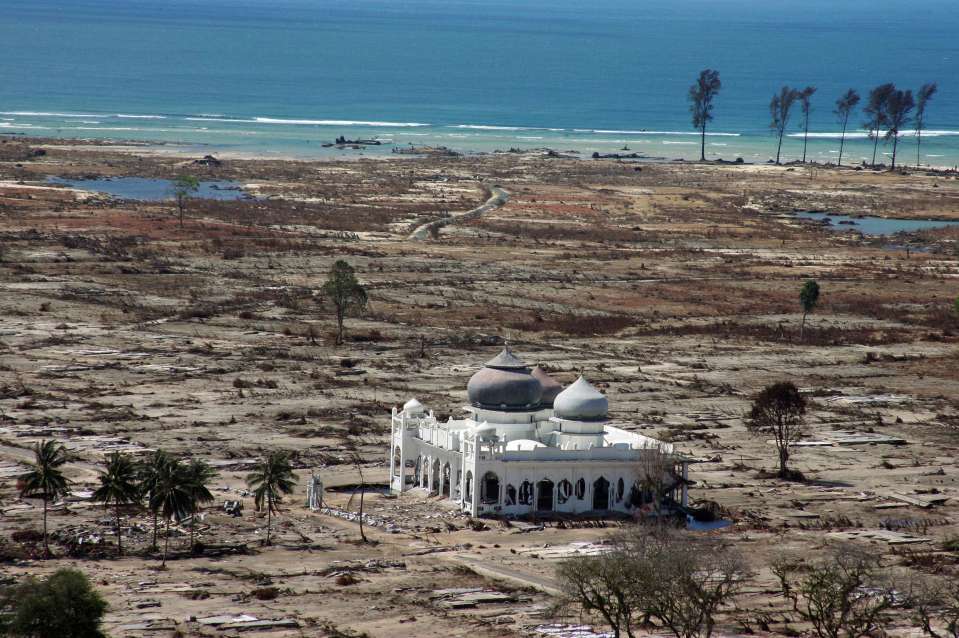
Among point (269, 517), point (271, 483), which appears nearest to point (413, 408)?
point (271, 483)

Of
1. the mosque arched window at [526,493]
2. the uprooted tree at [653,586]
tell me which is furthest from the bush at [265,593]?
the mosque arched window at [526,493]

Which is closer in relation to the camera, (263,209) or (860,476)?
(860,476)

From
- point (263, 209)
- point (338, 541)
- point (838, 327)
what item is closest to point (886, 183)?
point (263, 209)

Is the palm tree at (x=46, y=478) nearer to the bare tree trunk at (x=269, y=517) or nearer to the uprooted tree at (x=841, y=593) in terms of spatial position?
the bare tree trunk at (x=269, y=517)

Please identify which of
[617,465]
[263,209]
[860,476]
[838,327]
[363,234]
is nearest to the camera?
[617,465]

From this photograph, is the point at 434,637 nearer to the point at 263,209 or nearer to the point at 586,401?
the point at 586,401

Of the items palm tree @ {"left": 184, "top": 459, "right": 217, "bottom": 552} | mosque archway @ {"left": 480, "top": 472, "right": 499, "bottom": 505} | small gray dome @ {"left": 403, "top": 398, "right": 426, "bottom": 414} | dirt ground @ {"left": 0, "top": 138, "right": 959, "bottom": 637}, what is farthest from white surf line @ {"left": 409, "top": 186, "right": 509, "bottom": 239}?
palm tree @ {"left": 184, "top": 459, "right": 217, "bottom": 552}
